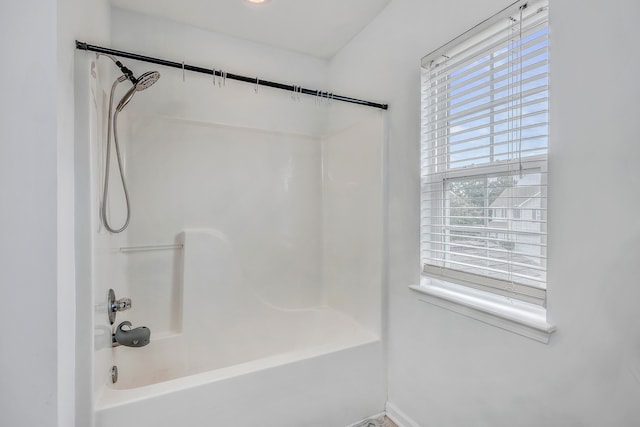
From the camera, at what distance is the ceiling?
6.11ft

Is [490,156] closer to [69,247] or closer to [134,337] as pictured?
[69,247]

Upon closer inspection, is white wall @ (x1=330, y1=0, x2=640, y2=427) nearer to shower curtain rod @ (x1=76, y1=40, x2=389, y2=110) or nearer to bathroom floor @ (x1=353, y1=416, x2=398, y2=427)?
bathroom floor @ (x1=353, y1=416, x2=398, y2=427)

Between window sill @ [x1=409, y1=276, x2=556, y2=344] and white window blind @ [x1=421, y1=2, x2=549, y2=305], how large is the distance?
0.19 ft

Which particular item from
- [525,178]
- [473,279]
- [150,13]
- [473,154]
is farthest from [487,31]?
[150,13]

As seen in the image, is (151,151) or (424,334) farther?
(151,151)

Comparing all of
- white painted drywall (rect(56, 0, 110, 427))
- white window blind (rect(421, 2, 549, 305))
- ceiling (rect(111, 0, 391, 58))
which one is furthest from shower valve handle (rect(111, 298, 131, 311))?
ceiling (rect(111, 0, 391, 58))

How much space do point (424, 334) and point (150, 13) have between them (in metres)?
2.54

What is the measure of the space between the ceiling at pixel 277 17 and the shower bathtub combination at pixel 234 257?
0.38 m

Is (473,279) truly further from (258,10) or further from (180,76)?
(180,76)

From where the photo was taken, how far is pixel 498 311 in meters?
1.23

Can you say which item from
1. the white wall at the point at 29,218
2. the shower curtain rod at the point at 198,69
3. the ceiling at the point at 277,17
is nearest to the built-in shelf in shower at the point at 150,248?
the white wall at the point at 29,218

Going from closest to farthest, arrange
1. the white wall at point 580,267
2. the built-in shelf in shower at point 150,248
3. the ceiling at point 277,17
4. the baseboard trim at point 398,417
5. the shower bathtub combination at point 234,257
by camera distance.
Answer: the white wall at point 580,267 < the shower bathtub combination at point 234,257 < the baseboard trim at point 398,417 < the ceiling at point 277,17 < the built-in shelf in shower at point 150,248

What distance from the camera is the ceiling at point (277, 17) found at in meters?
1.86

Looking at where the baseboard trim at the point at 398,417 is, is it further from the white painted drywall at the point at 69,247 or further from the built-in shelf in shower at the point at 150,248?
the built-in shelf in shower at the point at 150,248
